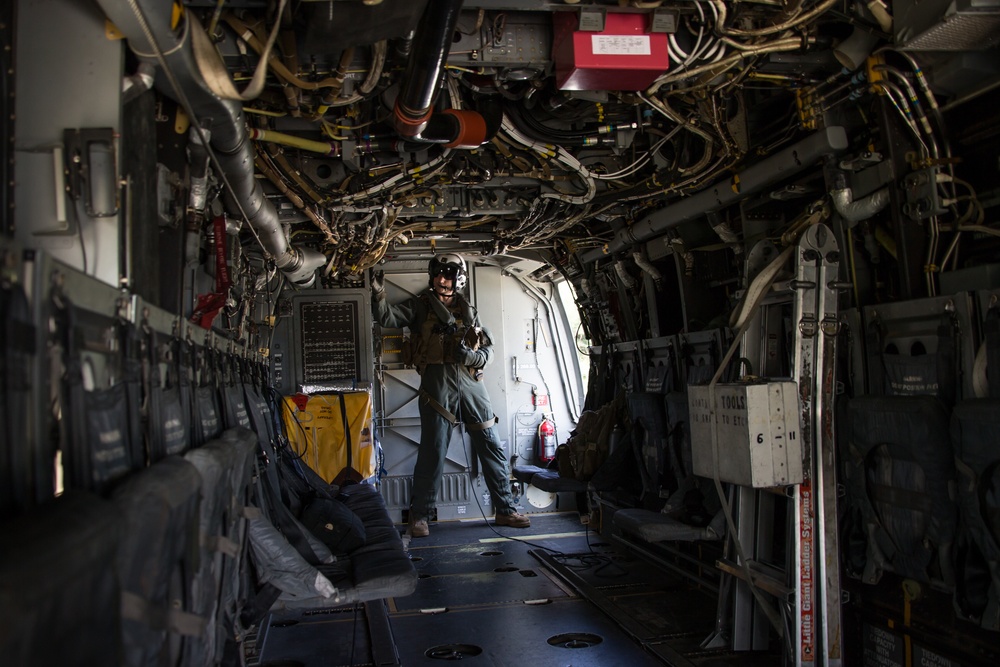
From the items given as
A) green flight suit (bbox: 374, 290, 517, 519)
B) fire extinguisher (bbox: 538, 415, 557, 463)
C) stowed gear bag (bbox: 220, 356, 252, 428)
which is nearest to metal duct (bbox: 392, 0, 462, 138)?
stowed gear bag (bbox: 220, 356, 252, 428)

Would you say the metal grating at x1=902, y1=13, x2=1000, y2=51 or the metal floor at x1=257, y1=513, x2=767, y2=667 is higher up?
the metal grating at x1=902, y1=13, x2=1000, y2=51

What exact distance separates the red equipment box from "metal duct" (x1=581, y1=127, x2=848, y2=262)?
1074 millimetres

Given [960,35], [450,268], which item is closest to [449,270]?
[450,268]

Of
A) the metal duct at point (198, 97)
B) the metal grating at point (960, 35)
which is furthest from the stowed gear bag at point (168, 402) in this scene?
the metal grating at point (960, 35)

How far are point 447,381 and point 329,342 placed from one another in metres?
1.32

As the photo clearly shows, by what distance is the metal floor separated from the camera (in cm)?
437

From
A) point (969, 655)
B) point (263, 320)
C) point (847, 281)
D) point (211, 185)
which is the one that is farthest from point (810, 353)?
point (263, 320)

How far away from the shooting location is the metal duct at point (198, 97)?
7.21 feet

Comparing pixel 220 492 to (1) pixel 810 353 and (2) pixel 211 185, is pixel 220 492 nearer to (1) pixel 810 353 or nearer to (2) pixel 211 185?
(2) pixel 211 185

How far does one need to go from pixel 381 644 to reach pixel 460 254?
506cm

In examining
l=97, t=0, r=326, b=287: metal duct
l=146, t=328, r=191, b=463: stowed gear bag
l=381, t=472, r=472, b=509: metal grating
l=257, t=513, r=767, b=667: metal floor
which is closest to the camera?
l=97, t=0, r=326, b=287: metal duct

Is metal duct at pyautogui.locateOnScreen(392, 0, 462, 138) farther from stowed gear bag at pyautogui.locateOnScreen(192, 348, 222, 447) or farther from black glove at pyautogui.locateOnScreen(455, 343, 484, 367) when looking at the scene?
black glove at pyautogui.locateOnScreen(455, 343, 484, 367)

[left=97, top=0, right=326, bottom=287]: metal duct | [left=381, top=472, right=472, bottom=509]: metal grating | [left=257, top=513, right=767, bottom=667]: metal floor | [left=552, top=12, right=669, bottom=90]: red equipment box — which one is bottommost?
[left=257, top=513, right=767, bottom=667]: metal floor

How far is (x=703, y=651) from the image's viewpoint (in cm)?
415
